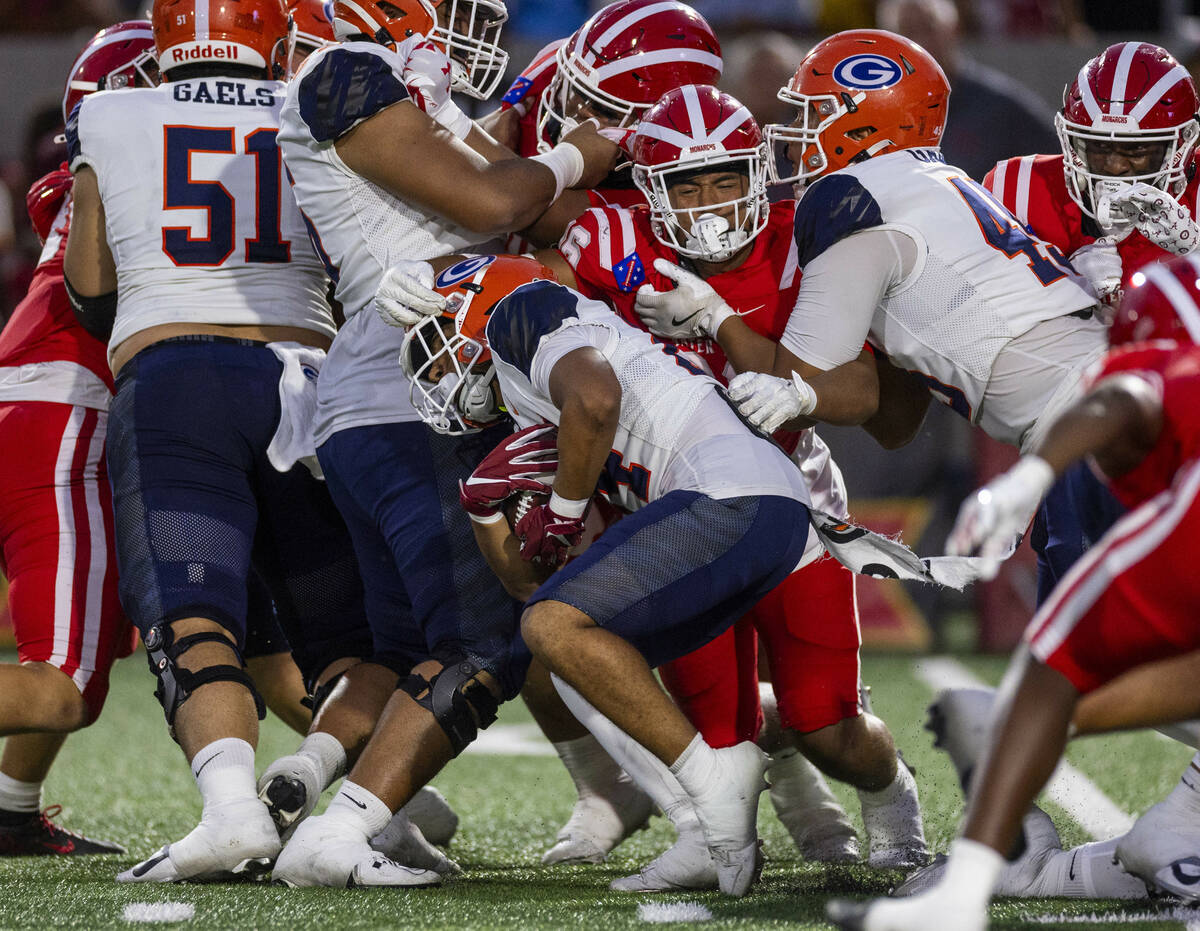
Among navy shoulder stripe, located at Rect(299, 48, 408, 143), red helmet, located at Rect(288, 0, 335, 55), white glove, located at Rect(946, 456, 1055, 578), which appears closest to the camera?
white glove, located at Rect(946, 456, 1055, 578)

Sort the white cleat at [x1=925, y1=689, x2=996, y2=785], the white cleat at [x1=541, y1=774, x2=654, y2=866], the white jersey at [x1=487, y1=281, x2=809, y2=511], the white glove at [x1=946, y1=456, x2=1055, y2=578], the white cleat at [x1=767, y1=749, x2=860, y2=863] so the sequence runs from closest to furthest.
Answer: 1. the white glove at [x1=946, y1=456, x2=1055, y2=578]
2. the white cleat at [x1=925, y1=689, x2=996, y2=785]
3. the white jersey at [x1=487, y1=281, x2=809, y2=511]
4. the white cleat at [x1=767, y1=749, x2=860, y2=863]
5. the white cleat at [x1=541, y1=774, x2=654, y2=866]

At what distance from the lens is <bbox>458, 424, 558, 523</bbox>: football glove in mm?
2943

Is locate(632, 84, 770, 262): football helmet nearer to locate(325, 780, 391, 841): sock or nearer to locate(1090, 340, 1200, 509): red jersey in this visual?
locate(1090, 340, 1200, 509): red jersey

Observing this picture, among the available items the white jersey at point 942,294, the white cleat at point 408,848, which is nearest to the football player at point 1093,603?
the white jersey at point 942,294

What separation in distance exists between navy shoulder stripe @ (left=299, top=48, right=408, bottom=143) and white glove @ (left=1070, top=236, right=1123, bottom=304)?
146 centimetres

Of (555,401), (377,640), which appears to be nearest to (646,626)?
(555,401)

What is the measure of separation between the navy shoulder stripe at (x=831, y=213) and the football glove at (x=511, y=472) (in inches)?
25.5

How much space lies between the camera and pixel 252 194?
11.6ft

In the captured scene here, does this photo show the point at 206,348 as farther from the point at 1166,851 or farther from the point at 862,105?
the point at 1166,851

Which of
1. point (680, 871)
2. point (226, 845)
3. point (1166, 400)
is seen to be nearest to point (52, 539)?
point (226, 845)

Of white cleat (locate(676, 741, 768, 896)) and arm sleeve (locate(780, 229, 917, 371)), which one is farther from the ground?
arm sleeve (locate(780, 229, 917, 371))

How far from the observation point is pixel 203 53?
11.6ft

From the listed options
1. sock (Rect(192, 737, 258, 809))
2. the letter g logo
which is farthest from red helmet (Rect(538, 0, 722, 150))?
sock (Rect(192, 737, 258, 809))

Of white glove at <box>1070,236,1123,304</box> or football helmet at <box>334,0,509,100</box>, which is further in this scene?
football helmet at <box>334,0,509,100</box>
